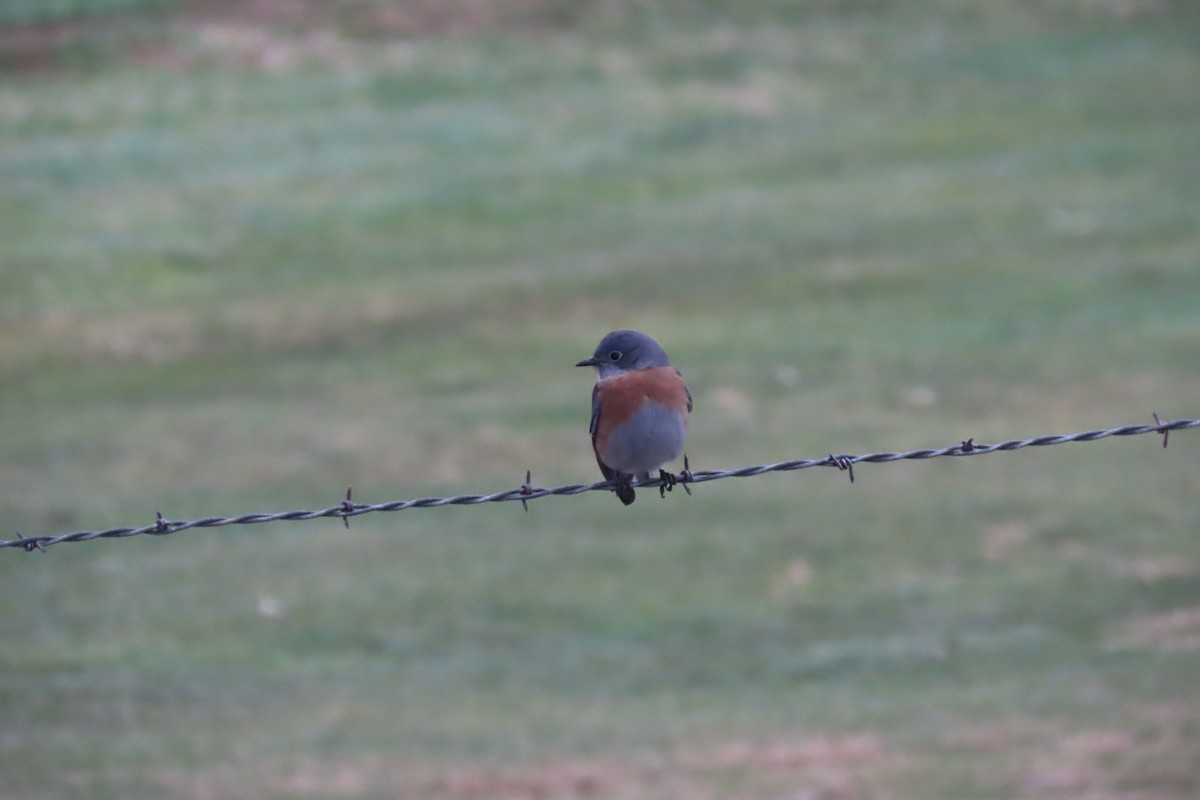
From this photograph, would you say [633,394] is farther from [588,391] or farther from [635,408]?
[588,391]

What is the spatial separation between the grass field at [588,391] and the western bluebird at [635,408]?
314cm

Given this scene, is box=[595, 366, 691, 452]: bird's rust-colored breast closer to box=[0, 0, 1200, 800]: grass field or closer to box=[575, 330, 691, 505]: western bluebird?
box=[575, 330, 691, 505]: western bluebird

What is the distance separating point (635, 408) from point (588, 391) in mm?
11059

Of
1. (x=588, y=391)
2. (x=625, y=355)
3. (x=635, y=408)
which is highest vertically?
(x=588, y=391)

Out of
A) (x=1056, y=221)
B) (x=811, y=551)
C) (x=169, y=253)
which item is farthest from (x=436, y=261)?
(x=811, y=551)

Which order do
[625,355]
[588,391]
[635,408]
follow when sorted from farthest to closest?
→ 1. [588,391]
2. [625,355]
3. [635,408]

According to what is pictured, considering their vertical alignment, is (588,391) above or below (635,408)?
above

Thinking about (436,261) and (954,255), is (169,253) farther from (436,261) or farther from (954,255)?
(954,255)

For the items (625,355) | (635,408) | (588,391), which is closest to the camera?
(635,408)

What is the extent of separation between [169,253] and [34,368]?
3.51 metres

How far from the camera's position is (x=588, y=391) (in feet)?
66.5

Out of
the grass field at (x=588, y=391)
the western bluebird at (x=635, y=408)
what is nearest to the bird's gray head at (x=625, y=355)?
the western bluebird at (x=635, y=408)

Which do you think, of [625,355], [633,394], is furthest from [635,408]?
[625,355]

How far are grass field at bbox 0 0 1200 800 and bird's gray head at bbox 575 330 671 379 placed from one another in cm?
337
